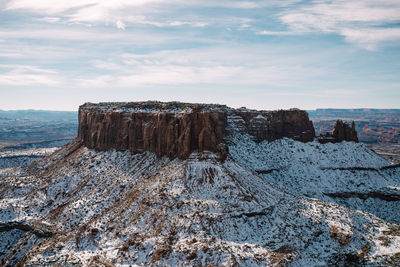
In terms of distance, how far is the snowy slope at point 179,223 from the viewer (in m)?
46.0

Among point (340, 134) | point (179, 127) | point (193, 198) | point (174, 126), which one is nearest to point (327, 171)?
point (340, 134)

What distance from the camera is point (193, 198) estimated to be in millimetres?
55438

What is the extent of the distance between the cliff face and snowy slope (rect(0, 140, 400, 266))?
3340 millimetres

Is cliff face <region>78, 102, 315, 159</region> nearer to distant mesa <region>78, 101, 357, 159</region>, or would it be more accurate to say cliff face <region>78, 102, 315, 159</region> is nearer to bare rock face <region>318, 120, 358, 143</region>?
distant mesa <region>78, 101, 357, 159</region>

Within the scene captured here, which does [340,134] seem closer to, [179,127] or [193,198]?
[179,127]

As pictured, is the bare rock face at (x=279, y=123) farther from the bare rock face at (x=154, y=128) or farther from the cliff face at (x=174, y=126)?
the bare rock face at (x=154, y=128)

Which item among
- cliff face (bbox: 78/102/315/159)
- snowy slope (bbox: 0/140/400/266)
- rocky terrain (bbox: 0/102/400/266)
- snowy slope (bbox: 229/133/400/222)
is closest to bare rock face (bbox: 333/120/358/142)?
snowy slope (bbox: 229/133/400/222)

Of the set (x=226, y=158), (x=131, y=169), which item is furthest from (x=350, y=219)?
(x=131, y=169)

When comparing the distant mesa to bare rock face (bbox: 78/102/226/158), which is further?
the distant mesa

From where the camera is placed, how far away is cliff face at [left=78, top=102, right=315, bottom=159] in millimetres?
67000

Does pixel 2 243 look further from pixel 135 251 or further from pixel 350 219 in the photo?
pixel 350 219

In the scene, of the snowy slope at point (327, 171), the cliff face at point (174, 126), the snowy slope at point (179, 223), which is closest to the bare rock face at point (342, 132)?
the snowy slope at point (327, 171)

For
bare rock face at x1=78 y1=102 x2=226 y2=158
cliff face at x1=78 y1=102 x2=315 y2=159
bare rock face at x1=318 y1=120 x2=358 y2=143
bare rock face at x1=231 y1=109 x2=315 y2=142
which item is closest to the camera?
bare rock face at x1=78 y1=102 x2=226 y2=158

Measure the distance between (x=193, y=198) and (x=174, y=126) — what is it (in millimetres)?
19461
